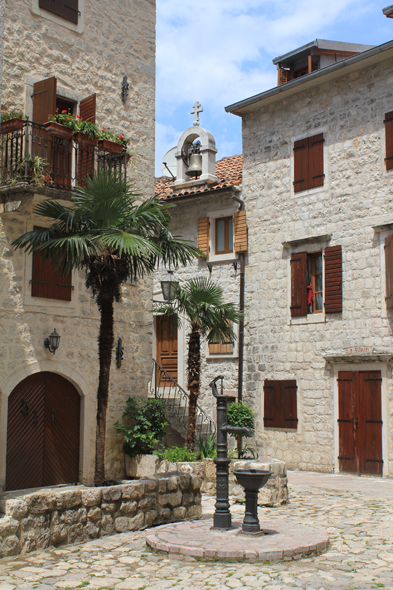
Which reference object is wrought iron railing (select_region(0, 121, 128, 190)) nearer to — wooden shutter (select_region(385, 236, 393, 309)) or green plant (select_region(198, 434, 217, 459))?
green plant (select_region(198, 434, 217, 459))

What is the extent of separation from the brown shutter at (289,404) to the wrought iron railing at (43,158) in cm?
710

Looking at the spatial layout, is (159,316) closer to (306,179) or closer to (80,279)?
(306,179)

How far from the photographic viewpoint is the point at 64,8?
38.4 feet

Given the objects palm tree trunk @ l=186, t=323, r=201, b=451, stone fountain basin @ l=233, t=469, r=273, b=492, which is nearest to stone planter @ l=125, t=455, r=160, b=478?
palm tree trunk @ l=186, t=323, r=201, b=451

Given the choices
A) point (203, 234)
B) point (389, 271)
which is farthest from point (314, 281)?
point (203, 234)

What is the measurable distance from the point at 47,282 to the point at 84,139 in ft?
7.92

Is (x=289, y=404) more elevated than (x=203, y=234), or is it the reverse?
(x=203, y=234)

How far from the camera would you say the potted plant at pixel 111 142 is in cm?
1107

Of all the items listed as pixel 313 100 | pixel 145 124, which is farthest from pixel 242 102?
pixel 145 124

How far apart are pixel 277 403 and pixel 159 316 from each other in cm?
489

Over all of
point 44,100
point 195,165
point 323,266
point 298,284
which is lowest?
point 298,284

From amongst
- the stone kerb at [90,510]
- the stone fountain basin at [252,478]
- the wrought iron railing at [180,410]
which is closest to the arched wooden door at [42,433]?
the stone kerb at [90,510]

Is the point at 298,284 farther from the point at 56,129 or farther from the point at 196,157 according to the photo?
the point at 56,129

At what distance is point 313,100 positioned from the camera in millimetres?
15953
